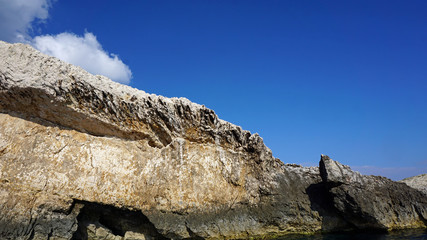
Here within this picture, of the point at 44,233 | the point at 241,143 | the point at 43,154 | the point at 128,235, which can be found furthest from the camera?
the point at 241,143

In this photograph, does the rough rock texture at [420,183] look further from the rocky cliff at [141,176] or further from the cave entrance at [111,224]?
the cave entrance at [111,224]

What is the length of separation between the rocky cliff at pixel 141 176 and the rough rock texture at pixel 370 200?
0.24 feet

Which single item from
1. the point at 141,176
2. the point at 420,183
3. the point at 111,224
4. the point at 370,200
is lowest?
the point at 111,224

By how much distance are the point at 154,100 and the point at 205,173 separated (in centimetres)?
546

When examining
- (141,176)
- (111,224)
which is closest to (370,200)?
(141,176)

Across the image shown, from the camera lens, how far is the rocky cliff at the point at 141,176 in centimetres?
1325

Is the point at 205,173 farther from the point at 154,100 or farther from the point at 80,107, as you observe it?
the point at 80,107

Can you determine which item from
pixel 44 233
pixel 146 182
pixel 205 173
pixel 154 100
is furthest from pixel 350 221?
pixel 44 233

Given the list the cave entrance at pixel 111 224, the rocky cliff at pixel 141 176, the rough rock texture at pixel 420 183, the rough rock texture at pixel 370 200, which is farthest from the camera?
the rough rock texture at pixel 420 183

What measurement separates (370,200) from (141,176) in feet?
49.9

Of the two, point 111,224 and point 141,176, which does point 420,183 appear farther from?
point 111,224

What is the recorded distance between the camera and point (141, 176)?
15.7 metres

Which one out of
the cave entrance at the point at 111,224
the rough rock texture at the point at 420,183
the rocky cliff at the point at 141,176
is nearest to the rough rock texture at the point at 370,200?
the rocky cliff at the point at 141,176

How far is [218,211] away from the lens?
1695 centimetres
